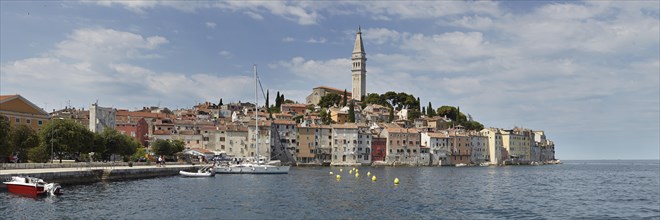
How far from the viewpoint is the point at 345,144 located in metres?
120

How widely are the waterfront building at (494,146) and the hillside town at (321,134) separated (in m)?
0.25

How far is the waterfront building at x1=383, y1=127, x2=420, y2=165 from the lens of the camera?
125 m

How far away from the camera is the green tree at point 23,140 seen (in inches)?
2126

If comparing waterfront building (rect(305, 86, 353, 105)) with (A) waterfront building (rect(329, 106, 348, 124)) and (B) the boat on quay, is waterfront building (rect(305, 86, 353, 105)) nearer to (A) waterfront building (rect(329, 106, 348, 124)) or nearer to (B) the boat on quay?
(A) waterfront building (rect(329, 106, 348, 124))

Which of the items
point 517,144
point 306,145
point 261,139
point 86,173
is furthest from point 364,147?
point 86,173

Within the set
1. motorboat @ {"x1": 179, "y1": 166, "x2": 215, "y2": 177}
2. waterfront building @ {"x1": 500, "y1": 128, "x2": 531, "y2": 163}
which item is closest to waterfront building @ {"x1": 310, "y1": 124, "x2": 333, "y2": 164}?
motorboat @ {"x1": 179, "y1": 166, "x2": 215, "y2": 177}

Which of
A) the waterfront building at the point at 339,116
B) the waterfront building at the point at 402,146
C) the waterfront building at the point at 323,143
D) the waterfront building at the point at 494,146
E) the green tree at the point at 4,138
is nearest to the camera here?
the green tree at the point at 4,138

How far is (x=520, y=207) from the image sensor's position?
117 ft

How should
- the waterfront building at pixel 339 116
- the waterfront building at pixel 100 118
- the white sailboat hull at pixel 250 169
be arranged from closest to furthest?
the white sailboat hull at pixel 250 169, the waterfront building at pixel 100 118, the waterfront building at pixel 339 116

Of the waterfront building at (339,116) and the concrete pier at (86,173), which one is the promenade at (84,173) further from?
the waterfront building at (339,116)

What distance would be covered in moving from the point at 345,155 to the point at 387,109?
41516 millimetres

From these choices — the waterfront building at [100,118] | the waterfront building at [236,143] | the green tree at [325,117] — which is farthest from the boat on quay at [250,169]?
the green tree at [325,117]

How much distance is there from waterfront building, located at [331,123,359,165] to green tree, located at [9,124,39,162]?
230 feet

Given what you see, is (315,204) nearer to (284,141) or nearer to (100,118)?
(284,141)
